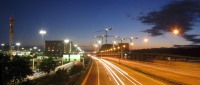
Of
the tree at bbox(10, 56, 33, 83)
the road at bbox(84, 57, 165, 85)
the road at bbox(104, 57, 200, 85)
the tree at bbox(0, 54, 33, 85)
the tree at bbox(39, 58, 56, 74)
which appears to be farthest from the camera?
the tree at bbox(39, 58, 56, 74)

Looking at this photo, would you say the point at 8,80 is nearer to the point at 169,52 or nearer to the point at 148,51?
the point at 169,52

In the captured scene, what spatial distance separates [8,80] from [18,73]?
9.71ft

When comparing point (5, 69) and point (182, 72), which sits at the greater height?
point (5, 69)

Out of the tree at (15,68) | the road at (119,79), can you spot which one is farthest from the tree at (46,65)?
the tree at (15,68)

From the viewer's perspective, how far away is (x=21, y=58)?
155ft

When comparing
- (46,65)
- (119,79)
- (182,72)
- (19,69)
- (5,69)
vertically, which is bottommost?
(119,79)

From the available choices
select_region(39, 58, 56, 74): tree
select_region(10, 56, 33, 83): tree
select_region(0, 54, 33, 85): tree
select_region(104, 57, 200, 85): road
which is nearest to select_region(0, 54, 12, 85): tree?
select_region(0, 54, 33, 85): tree

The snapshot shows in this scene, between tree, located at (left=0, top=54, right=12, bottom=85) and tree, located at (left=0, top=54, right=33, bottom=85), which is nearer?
tree, located at (left=0, top=54, right=12, bottom=85)

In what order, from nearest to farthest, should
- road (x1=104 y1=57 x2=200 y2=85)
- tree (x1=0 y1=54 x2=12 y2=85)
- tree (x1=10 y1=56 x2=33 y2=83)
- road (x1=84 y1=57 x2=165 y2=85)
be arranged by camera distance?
tree (x1=0 y1=54 x2=12 y2=85), tree (x1=10 y1=56 x2=33 y2=83), road (x1=84 y1=57 x2=165 y2=85), road (x1=104 y1=57 x2=200 y2=85)

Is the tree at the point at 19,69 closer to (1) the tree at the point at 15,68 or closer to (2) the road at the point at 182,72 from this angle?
(1) the tree at the point at 15,68

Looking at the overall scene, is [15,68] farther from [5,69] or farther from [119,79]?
[119,79]

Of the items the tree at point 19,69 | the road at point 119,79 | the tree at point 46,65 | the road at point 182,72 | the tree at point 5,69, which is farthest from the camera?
the tree at point 46,65

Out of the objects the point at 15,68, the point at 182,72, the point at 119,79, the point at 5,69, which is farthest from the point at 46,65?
the point at 5,69

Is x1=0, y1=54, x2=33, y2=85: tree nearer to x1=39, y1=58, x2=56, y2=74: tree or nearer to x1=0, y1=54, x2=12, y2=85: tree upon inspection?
x1=0, y1=54, x2=12, y2=85: tree
